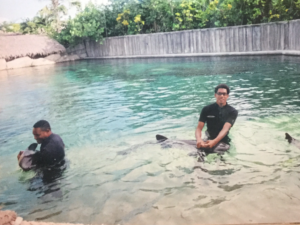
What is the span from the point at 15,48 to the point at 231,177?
952 inches

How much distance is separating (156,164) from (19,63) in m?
22.6

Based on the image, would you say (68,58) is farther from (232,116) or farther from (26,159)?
(232,116)

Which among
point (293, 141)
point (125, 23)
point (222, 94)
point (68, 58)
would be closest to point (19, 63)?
point (68, 58)

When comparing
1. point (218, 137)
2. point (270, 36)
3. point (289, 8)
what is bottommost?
point (218, 137)

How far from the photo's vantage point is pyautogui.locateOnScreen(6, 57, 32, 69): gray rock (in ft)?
75.1

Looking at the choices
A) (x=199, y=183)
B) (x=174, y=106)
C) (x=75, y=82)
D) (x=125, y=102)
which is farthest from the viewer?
(x=75, y=82)

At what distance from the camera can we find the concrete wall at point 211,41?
569 inches

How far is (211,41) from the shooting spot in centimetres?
1748

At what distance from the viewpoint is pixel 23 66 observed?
23.6 metres

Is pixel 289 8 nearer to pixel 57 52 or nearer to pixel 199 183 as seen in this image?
pixel 199 183

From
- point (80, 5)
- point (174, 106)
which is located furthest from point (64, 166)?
point (80, 5)

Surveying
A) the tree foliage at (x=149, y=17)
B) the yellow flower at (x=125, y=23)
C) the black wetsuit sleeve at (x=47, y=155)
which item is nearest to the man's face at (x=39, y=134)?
the black wetsuit sleeve at (x=47, y=155)

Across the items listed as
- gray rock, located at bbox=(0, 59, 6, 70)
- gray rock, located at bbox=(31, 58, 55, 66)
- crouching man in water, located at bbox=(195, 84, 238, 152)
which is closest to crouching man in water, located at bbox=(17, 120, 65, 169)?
crouching man in water, located at bbox=(195, 84, 238, 152)

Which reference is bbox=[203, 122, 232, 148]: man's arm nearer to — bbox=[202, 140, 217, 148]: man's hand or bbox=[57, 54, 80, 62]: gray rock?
bbox=[202, 140, 217, 148]: man's hand
